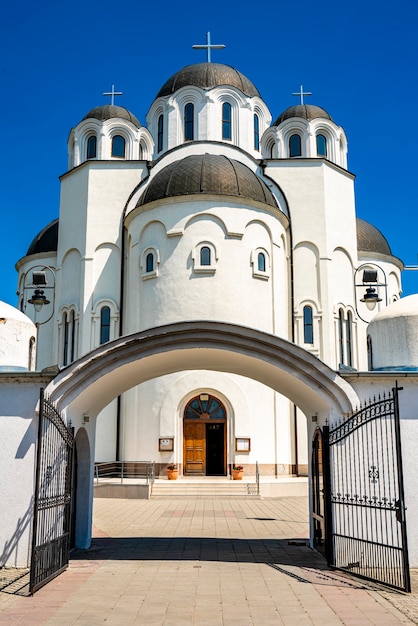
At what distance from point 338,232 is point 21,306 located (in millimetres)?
15454

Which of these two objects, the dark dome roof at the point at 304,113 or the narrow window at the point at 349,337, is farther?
the dark dome roof at the point at 304,113

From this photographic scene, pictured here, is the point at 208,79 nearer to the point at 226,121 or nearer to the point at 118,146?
the point at 226,121

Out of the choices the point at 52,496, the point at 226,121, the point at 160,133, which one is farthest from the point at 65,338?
the point at 52,496

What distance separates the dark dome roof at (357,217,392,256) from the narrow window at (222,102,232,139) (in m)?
8.16

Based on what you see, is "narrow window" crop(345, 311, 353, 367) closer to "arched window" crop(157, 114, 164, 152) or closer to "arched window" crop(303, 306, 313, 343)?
"arched window" crop(303, 306, 313, 343)

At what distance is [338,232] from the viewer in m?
28.5

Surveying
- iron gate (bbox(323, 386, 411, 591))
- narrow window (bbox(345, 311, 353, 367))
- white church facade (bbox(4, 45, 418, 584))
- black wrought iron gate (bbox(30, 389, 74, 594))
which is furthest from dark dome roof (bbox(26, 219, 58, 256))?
iron gate (bbox(323, 386, 411, 591))

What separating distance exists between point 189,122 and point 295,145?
16.4 feet

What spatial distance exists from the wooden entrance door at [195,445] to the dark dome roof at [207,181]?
870 centimetres

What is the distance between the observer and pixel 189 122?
31.6 m

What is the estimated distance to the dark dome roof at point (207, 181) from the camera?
25.7m

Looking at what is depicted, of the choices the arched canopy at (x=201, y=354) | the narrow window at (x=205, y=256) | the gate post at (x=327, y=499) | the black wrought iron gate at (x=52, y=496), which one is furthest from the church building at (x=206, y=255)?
the black wrought iron gate at (x=52, y=496)

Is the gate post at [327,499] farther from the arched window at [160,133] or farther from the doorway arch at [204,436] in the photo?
the arched window at [160,133]

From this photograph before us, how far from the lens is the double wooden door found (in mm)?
25578
